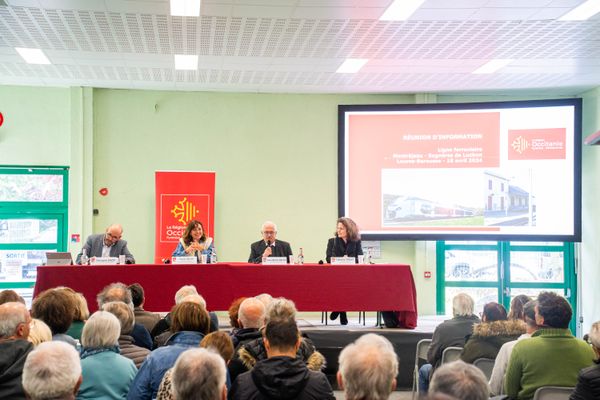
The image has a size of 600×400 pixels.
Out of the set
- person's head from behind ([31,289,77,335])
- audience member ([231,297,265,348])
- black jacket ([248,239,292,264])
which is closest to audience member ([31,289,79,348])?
person's head from behind ([31,289,77,335])

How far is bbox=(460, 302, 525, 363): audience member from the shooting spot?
466 centimetres

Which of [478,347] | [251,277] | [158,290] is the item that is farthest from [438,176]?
[478,347]

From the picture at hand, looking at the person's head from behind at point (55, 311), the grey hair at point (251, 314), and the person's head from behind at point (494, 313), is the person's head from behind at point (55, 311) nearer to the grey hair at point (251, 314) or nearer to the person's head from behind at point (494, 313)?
the grey hair at point (251, 314)

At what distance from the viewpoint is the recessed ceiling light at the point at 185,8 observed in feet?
21.6

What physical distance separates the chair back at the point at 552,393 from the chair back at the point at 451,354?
4.40ft

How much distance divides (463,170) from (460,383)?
8.74m

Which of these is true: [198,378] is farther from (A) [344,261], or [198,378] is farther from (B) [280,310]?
(A) [344,261]

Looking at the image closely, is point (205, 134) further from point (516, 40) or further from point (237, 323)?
point (237, 323)

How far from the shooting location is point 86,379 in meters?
3.27

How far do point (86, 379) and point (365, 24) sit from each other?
5.14 m

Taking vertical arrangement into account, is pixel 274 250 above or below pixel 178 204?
below

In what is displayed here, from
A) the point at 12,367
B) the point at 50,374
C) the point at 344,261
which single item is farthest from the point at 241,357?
the point at 344,261

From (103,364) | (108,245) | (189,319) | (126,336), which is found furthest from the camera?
(108,245)

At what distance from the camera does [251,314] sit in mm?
4086
